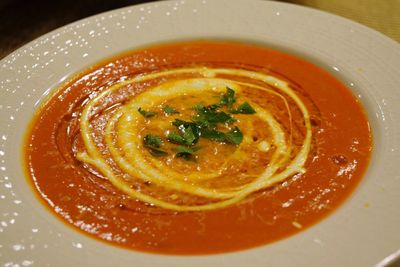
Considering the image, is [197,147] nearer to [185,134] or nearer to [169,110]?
[185,134]

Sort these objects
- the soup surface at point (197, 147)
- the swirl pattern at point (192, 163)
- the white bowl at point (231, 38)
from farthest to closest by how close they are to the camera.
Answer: the swirl pattern at point (192, 163)
the soup surface at point (197, 147)
the white bowl at point (231, 38)

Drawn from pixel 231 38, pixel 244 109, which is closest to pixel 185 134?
pixel 244 109

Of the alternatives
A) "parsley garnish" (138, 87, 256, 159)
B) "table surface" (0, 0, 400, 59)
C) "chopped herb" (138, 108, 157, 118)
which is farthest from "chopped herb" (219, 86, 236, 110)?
"table surface" (0, 0, 400, 59)

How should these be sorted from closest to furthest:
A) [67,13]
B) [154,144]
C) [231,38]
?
[154,144] → [231,38] → [67,13]

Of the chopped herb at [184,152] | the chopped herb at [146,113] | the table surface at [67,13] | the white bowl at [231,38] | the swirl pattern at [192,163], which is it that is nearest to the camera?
the white bowl at [231,38]

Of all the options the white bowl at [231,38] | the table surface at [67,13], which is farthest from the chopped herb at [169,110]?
the table surface at [67,13]

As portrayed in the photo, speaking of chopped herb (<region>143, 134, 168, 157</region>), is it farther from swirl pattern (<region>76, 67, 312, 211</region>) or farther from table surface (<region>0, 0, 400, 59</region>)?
table surface (<region>0, 0, 400, 59</region>)

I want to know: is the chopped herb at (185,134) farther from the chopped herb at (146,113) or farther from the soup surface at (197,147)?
the chopped herb at (146,113)

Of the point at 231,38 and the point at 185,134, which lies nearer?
the point at 185,134
